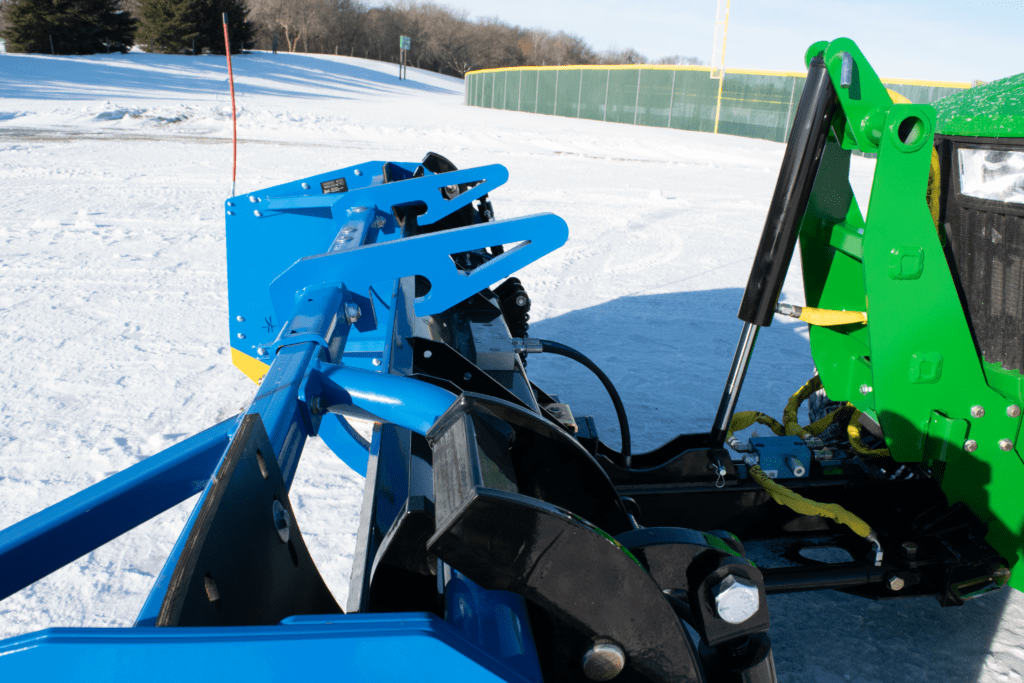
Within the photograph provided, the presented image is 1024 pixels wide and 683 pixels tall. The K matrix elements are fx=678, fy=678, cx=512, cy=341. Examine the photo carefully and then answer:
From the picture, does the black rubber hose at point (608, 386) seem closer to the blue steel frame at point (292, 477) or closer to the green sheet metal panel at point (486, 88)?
the blue steel frame at point (292, 477)

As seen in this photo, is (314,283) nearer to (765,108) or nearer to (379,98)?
(765,108)

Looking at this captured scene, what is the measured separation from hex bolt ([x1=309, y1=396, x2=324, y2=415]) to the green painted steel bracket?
1419 millimetres

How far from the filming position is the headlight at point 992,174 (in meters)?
1.68

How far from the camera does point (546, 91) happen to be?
26281 millimetres

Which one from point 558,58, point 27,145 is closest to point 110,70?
point 27,145

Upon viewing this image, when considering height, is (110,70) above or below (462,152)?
above

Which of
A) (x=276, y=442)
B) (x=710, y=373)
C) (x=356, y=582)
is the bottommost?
(x=710, y=373)

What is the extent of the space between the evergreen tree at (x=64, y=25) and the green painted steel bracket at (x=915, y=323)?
1477 inches

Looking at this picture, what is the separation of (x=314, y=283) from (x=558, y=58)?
61.2 meters

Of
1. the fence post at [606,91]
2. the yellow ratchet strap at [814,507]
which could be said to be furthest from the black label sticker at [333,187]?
the fence post at [606,91]

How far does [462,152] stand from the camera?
512 inches

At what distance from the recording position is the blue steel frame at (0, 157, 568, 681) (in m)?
0.76

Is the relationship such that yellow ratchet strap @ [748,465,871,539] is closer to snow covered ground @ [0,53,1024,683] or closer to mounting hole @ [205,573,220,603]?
snow covered ground @ [0,53,1024,683]

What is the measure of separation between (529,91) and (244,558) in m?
28.2
